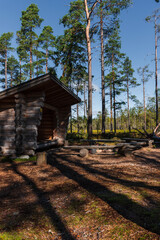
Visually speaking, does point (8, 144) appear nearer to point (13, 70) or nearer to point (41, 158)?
point (41, 158)

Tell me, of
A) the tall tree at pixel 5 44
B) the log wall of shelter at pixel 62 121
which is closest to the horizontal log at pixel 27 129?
the log wall of shelter at pixel 62 121

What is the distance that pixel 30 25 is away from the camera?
26.4m

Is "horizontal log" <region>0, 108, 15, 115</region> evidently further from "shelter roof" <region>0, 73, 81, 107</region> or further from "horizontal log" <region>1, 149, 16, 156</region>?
"horizontal log" <region>1, 149, 16, 156</region>

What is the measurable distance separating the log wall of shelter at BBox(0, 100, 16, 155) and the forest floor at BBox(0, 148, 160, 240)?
3.29 metres

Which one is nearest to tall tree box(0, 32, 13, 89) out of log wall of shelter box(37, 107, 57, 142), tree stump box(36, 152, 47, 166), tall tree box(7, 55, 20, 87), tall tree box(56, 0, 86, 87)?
tall tree box(7, 55, 20, 87)

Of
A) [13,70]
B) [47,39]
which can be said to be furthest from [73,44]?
[13,70]

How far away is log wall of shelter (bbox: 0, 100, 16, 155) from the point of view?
26.5 ft

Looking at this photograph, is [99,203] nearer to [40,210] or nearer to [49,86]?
[40,210]

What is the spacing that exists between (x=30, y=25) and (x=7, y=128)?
83.6 feet

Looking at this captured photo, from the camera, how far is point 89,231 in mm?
2342

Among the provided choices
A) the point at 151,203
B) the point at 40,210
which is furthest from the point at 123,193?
the point at 40,210

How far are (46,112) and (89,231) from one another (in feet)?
37.7

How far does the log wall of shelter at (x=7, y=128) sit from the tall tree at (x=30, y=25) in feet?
66.2

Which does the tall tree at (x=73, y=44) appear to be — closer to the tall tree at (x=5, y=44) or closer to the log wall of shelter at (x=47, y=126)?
the log wall of shelter at (x=47, y=126)
